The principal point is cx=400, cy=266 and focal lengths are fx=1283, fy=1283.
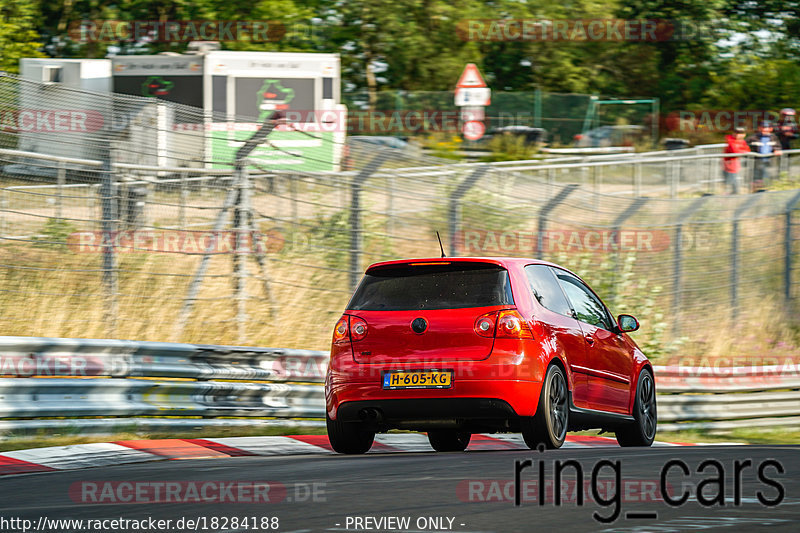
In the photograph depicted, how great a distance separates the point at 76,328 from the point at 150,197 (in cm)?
156

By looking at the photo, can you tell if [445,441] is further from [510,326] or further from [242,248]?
[242,248]

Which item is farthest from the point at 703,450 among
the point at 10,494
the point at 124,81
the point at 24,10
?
the point at 24,10

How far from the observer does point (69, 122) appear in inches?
526

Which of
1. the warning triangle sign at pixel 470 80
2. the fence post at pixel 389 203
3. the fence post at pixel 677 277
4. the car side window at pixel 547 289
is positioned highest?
the warning triangle sign at pixel 470 80

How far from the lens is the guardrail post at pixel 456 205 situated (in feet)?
50.4

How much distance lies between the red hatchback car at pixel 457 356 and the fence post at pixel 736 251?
10081 millimetres

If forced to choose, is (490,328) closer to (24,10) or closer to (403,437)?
(403,437)

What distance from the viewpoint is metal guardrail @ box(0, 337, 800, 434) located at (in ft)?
30.9

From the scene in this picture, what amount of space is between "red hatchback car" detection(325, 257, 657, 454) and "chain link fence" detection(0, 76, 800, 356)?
413 cm

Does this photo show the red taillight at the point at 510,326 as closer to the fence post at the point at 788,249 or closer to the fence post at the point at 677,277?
the fence post at the point at 677,277

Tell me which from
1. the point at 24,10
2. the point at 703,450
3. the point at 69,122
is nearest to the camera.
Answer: the point at 703,450

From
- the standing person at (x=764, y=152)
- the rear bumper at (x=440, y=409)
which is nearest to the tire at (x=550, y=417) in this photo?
the rear bumper at (x=440, y=409)

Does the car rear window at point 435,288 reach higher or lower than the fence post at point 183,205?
higher

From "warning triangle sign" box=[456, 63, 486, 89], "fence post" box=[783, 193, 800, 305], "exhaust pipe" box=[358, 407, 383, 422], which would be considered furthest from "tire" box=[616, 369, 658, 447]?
"warning triangle sign" box=[456, 63, 486, 89]
